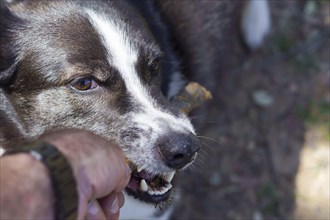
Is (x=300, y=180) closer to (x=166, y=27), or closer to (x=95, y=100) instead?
(x=166, y=27)

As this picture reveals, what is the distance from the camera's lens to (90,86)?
2398mm

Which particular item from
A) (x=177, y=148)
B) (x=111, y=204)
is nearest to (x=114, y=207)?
(x=111, y=204)

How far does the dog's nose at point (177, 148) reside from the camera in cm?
226

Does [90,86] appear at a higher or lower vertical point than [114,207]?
→ lower

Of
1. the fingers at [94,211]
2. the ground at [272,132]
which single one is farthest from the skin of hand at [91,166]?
the ground at [272,132]

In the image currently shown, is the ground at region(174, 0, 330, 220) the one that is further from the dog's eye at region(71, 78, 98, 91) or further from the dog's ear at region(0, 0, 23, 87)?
the dog's ear at region(0, 0, 23, 87)

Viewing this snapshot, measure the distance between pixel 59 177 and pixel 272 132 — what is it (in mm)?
2619

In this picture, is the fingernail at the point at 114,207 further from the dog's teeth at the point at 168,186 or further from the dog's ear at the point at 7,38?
the dog's ear at the point at 7,38

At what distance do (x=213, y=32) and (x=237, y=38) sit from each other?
0.68 metres

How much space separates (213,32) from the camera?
344 cm

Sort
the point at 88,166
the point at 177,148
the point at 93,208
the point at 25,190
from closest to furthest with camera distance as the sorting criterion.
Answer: the point at 25,190
the point at 88,166
the point at 93,208
the point at 177,148

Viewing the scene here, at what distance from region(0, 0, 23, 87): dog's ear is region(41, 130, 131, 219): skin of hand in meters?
1.16

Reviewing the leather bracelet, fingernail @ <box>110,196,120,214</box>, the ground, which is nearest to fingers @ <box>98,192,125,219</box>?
fingernail @ <box>110,196,120,214</box>

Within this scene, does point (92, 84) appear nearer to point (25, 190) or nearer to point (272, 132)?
point (25, 190)
